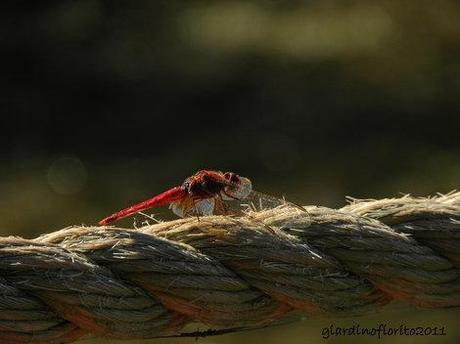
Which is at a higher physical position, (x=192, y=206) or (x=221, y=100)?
(x=221, y=100)

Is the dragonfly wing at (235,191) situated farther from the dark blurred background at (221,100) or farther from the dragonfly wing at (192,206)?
the dark blurred background at (221,100)

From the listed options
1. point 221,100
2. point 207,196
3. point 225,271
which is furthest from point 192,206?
point 221,100

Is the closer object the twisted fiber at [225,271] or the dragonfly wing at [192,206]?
the twisted fiber at [225,271]

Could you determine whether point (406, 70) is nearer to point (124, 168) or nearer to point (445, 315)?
point (124, 168)

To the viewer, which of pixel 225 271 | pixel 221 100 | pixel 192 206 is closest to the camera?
pixel 225 271

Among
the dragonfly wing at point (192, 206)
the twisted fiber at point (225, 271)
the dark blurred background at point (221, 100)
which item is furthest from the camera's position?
the dark blurred background at point (221, 100)

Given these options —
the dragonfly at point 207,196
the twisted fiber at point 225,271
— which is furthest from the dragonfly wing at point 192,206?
the twisted fiber at point 225,271

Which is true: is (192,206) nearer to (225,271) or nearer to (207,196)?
(207,196)
